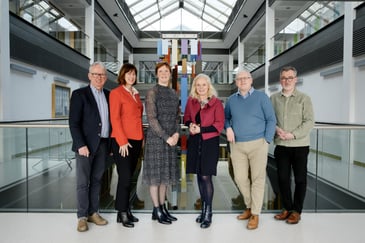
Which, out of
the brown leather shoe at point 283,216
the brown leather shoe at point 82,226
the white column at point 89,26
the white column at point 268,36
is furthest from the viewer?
the white column at point 89,26

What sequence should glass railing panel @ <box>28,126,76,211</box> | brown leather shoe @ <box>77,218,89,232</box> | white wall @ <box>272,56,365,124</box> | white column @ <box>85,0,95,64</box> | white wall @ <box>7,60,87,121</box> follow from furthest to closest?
white column @ <box>85,0,95,64</box> → white wall @ <box>7,60,87,121</box> → white wall @ <box>272,56,365,124</box> → glass railing panel @ <box>28,126,76,211</box> → brown leather shoe @ <box>77,218,89,232</box>

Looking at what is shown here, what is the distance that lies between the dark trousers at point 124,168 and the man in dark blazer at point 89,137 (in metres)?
0.19

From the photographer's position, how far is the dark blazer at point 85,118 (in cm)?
280

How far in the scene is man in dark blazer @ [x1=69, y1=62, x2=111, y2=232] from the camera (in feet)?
9.21

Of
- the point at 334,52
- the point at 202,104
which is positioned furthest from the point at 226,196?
the point at 334,52

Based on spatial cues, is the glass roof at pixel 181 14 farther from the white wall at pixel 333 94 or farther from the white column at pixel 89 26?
the white wall at pixel 333 94

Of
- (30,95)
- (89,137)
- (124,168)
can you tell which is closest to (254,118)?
(124,168)

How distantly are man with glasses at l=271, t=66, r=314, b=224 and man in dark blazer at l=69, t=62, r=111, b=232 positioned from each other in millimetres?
1843

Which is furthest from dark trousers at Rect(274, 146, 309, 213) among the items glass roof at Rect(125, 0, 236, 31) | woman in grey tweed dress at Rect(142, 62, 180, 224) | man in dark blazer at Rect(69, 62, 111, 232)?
glass roof at Rect(125, 0, 236, 31)

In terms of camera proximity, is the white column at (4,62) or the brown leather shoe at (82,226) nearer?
the brown leather shoe at (82,226)

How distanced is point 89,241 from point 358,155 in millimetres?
4685

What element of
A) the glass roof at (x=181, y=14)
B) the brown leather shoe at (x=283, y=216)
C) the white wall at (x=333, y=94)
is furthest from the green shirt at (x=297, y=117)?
the glass roof at (x=181, y=14)

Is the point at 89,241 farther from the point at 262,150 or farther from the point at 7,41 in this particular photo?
the point at 7,41

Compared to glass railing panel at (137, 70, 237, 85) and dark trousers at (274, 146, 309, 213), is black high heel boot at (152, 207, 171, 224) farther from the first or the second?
glass railing panel at (137, 70, 237, 85)
